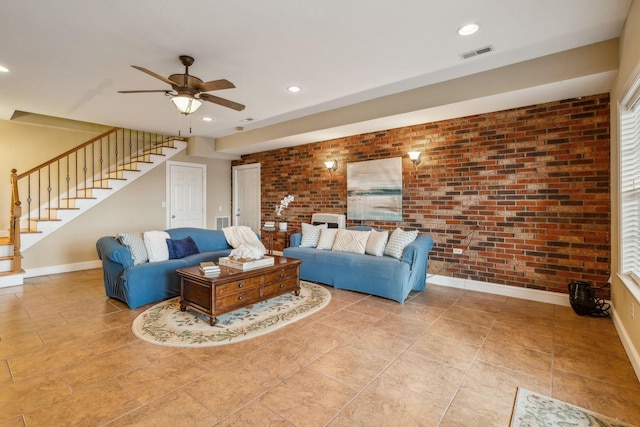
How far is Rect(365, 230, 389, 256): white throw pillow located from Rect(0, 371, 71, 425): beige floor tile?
3409mm

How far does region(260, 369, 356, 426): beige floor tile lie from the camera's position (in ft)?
5.95

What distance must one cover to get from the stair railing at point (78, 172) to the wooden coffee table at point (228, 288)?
143 inches

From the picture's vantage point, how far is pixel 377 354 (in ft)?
8.36

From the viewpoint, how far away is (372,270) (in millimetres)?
4039

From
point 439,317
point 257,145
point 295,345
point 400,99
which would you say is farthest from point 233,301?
point 257,145

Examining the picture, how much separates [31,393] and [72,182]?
530cm

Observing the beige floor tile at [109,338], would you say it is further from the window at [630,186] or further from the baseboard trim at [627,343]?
the window at [630,186]

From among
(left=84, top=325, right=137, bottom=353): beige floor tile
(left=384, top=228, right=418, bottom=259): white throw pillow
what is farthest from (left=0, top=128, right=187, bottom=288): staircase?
(left=384, top=228, right=418, bottom=259): white throw pillow

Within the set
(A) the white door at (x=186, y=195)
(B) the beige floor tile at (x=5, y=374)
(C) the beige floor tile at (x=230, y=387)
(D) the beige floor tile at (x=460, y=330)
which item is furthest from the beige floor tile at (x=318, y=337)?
(A) the white door at (x=186, y=195)

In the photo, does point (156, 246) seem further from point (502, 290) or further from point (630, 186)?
point (630, 186)

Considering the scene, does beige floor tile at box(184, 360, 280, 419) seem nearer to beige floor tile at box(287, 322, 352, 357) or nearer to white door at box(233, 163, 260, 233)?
beige floor tile at box(287, 322, 352, 357)

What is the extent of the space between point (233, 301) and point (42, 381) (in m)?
1.51

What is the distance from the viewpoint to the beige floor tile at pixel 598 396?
73.0 inches

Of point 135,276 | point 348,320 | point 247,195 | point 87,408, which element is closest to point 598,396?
point 348,320
